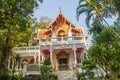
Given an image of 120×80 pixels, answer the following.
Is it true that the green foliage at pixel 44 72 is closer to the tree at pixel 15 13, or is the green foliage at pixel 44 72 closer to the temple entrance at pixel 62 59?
the tree at pixel 15 13

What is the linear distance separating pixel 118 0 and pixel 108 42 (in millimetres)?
4070

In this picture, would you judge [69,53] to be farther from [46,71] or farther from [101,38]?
[46,71]

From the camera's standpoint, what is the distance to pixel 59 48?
2886 cm

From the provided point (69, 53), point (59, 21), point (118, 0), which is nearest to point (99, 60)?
point (118, 0)

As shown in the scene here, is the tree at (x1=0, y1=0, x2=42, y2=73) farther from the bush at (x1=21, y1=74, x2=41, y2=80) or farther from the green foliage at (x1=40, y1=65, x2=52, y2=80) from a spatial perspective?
the green foliage at (x1=40, y1=65, x2=52, y2=80)

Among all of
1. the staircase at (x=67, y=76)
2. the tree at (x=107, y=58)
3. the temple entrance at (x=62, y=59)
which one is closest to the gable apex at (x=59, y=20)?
the temple entrance at (x=62, y=59)

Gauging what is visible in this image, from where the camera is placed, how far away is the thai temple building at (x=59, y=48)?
94.0 feet

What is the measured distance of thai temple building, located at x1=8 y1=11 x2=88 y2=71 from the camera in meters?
28.6

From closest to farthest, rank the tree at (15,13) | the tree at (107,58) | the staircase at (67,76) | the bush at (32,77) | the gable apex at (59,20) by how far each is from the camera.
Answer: the tree at (15,13) < the tree at (107,58) < the bush at (32,77) < the staircase at (67,76) < the gable apex at (59,20)

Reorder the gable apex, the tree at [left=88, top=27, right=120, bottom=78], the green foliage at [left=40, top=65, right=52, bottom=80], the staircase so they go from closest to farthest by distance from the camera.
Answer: the tree at [left=88, top=27, right=120, bottom=78], the green foliage at [left=40, top=65, right=52, bottom=80], the staircase, the gable apex

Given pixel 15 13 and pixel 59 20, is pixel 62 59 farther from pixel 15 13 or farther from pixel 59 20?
pixel 15 13

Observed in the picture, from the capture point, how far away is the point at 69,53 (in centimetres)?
3092

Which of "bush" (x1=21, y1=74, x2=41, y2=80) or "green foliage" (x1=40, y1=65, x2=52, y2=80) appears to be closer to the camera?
"green foliage" (x1=40, y1=65, x2=52, y2=80)

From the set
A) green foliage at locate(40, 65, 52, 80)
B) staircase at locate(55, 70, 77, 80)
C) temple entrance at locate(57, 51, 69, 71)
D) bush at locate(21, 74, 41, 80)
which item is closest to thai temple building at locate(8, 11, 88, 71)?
temple entrance at locate(57, 51, 69, 71)
